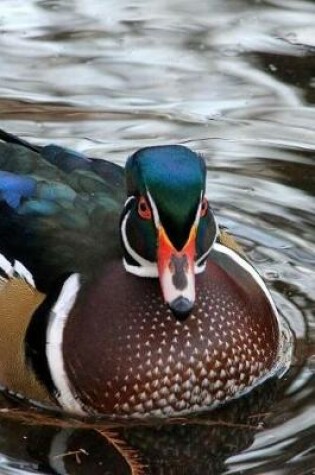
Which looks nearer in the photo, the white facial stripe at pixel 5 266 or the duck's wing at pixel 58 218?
the duck's wing at pixel 58 218

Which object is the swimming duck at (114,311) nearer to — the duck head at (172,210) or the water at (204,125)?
the duck head at (172,210)

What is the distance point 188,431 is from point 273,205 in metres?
1.93

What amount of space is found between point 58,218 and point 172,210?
60 centimetres

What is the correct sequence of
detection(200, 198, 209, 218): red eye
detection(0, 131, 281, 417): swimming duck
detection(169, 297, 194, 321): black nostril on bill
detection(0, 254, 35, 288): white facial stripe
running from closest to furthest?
detection(169, 297, 194, 321): black nostril on bill → detection(200, 198, 209, 218): red eye → detection(0, 131, 281, 417): swimming duck → detection(0, 254, 35, 288): white facial stripe

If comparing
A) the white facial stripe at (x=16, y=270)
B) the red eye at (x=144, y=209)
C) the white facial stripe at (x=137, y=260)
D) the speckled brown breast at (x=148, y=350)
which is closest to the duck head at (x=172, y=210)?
the red eye at (x=144, y=209)

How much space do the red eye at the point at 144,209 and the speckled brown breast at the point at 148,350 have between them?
314 mm

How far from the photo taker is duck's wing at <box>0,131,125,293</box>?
18.2ft

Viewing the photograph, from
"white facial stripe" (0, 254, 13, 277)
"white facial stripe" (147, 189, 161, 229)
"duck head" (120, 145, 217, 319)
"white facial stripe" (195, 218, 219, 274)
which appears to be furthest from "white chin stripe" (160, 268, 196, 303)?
"white facial stripe" (0, 254, 13, 277)

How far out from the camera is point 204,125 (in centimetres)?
802

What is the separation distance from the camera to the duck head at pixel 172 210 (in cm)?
520

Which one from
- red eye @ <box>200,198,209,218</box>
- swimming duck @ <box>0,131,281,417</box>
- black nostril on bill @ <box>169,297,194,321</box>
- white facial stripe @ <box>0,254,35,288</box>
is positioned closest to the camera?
black nostril on bill @ <box>169,297,194,321</box>

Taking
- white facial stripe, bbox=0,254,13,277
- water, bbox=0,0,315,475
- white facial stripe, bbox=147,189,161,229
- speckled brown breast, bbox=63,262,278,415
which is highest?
white facial stripe, bbox=147,189,161,229

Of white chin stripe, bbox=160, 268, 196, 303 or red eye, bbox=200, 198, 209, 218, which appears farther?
red eye, bbox=200, 198, 209, 218

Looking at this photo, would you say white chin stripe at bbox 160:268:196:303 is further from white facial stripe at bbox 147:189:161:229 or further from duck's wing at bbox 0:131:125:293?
duck's wing at bbox 0:131:125:293
